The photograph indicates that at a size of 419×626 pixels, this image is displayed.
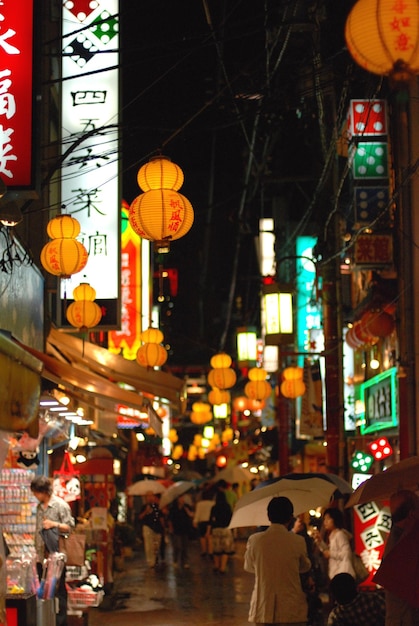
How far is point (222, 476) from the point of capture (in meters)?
35.0

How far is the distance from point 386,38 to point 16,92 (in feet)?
13.8

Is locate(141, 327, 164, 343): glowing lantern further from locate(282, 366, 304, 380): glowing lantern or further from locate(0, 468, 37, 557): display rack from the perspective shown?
locate(0, 468, 37, 557): display rack

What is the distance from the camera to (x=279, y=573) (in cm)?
971

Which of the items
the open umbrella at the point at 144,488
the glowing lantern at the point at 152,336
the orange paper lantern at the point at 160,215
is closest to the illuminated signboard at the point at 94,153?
the glowing lantern at the point at 152,336

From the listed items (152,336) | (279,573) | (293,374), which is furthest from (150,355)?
(279,573)

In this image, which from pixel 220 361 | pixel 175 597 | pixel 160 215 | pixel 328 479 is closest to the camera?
pixel 160 215

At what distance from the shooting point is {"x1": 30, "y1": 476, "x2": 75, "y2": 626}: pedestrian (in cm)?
1391

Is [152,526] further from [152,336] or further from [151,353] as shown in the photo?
[152,336]

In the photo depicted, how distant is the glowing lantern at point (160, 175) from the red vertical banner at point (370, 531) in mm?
6754

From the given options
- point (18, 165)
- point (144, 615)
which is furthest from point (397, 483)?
point (144, 615)

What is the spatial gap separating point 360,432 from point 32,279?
47.6 ft

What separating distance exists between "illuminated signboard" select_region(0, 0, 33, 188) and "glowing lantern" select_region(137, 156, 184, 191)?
246cm

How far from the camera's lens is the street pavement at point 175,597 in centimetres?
1703

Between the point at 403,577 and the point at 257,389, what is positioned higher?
the point at 257,389
